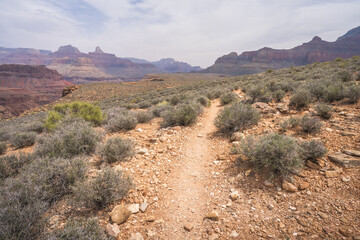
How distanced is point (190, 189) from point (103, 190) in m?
1.61

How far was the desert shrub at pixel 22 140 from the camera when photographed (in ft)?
21.1

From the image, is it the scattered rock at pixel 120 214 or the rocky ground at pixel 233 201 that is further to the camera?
the scattered rock at pixel 120 214

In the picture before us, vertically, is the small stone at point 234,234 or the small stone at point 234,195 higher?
the small stone at point 234,195

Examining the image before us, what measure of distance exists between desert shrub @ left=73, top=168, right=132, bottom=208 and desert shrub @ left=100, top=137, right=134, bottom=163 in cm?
101

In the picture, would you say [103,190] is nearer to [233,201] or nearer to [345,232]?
[233,201]

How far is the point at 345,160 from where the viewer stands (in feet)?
8.77

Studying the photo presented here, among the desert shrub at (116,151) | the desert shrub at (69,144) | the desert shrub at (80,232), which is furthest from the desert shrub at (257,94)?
the desert shrub at (80,232)

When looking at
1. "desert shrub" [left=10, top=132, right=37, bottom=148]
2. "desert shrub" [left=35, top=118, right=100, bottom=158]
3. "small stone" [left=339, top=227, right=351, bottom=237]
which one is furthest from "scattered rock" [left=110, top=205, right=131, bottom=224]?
"desert shrub" [left=10, top=132, right=37, bottom=148]

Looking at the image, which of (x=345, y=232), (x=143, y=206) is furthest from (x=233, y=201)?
(x=143, y=206)

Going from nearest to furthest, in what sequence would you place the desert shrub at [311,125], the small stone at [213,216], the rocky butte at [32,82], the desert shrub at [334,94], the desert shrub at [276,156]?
the small stone at [213,216]
the desert shrub at [276,156]
the desert shrub at [311,125]
the desert shrub at [334,94]
the rocky butte at [32,82]

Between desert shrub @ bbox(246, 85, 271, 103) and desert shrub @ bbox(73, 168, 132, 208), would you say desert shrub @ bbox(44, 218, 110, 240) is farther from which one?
desert shrub @ bbox(246, 85, 271, 103)

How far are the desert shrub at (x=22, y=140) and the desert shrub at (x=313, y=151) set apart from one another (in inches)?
391

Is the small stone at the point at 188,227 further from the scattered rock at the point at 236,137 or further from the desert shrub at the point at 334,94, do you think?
the desert shrub at the point at 334,94

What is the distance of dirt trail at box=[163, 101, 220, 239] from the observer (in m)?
2.33
